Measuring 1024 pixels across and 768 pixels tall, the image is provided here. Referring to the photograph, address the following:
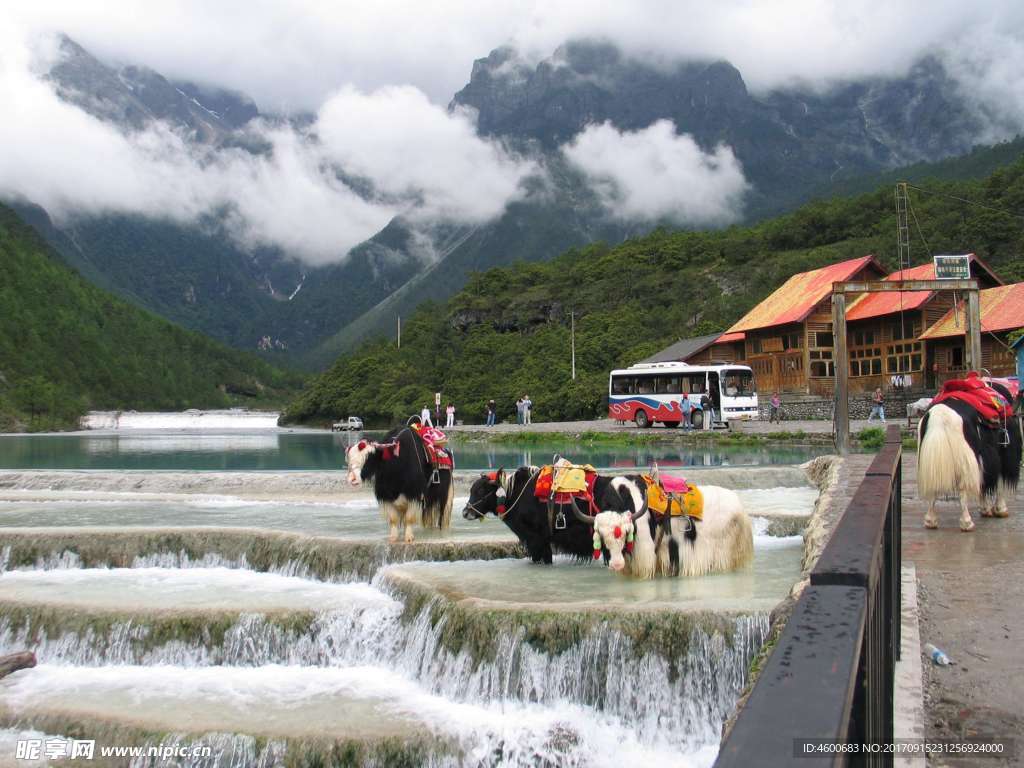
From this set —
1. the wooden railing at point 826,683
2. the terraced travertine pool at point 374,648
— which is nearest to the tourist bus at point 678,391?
the terraced travertine pool at point 374,648

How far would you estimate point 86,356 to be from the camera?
391 ft

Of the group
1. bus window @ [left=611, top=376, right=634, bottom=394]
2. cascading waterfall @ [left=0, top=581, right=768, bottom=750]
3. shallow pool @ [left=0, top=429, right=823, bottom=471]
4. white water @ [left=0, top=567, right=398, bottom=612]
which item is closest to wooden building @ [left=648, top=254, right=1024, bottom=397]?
bus window @ [left=611, top=376, right=634, bottom=394]

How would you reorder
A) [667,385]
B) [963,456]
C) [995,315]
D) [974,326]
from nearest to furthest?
[963,456]
[974,326]
[995,315]
[667,385]

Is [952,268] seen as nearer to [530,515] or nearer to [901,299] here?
[530,515]

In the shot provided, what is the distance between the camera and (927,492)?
27.2ft

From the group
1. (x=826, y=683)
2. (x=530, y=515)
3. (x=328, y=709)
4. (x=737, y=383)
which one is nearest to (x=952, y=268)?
(x=530, y=515)

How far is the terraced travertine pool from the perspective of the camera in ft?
21.0

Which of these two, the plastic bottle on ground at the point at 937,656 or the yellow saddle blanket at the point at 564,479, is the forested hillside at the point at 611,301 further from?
the plastic bottle on ground at the point at 937,656

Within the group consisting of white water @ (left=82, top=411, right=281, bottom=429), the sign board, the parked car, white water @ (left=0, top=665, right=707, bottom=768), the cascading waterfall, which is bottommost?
white water @ (left=0, top=665, right=707, bottom=768)

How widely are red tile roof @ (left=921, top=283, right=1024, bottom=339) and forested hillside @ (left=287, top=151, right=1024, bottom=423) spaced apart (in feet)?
44.5

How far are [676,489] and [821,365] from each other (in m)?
39.6

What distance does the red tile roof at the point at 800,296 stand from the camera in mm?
44656

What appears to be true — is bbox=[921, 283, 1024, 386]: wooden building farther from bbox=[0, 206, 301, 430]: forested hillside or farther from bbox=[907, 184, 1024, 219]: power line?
bbox=[0, 206, 301, 430]: forested hillside

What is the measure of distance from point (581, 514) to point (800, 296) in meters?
42.2
